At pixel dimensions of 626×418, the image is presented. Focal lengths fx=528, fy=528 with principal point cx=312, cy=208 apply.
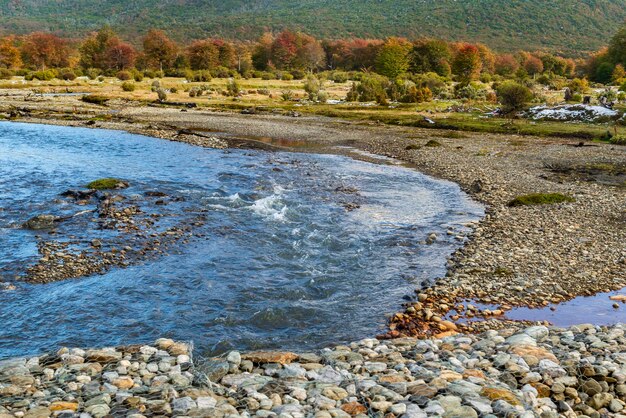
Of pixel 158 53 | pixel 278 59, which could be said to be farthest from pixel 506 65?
pixel 158 53

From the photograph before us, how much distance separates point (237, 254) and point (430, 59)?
90016 millimetres

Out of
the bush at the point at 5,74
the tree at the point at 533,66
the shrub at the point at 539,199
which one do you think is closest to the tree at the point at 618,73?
the tree at the point at 533,66

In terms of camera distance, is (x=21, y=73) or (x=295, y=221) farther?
(x=21, y=73)

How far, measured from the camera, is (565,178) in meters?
27.5

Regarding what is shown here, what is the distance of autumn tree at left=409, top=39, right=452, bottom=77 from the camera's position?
318 ft

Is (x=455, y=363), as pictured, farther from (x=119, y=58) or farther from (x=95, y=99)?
(x=119, y=58)

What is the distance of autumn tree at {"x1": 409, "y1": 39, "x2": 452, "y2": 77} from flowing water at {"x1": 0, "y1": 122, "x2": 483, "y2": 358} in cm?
7163

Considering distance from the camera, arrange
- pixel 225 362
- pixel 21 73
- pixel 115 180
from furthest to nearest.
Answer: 1. pixel 21 73
2. pixel 115 180
3. pixel 225 362

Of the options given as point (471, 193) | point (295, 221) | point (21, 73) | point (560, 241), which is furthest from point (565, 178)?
point (21, 73)

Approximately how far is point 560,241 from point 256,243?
9.78 metres

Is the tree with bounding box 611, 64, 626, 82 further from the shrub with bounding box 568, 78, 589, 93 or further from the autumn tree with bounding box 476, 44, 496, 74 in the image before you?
the autumn tree with bounding box 476, 44, 496, 74

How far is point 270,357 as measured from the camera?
898cm

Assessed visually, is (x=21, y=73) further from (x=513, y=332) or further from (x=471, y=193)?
(x=513, y=332)

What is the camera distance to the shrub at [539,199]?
21.9m
